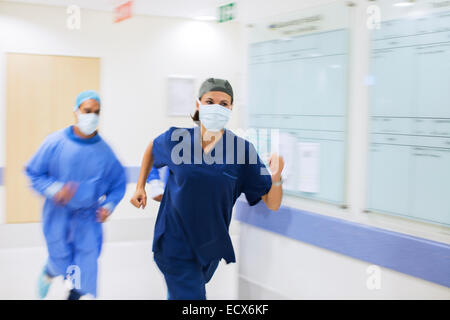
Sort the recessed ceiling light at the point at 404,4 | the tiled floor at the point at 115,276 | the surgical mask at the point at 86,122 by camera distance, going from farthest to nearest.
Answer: the tiled floor at the point at 115,276 < the surgical mask at the point at 86,122 < the recessed ceiling light at the point at 404,4

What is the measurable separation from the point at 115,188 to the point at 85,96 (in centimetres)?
49

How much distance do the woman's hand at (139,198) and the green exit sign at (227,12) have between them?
979 millimetres

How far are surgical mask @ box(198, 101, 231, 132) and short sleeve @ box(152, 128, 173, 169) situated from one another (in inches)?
7.2

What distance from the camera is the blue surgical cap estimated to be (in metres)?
2.25

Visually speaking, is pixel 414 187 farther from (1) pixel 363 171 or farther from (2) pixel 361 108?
(2) pixel 361 108

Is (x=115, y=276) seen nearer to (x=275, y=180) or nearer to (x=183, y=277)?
(x=183, y=277)

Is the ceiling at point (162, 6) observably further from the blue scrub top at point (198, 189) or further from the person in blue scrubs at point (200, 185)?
the blue scrub top at point (198, 189)

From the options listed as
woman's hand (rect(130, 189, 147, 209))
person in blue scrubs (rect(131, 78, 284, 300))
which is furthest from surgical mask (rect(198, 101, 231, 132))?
woman's hand (rect(130, 189, 147, 209))

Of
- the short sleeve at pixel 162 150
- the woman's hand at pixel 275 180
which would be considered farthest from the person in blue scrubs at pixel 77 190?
the woman's hand at pixel 275 180

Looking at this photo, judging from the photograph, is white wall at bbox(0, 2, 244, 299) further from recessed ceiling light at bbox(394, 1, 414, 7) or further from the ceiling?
recessed ceiling light at bbox(394, 1, 414, 7)

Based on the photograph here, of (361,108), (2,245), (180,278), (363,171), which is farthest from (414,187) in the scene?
(2,245)

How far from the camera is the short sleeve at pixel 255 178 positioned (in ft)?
6.84

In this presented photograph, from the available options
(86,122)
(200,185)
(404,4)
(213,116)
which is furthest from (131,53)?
(404,4)

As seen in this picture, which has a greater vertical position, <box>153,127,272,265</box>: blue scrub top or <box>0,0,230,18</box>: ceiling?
<box>0,0,230,18</box>: ceiling
